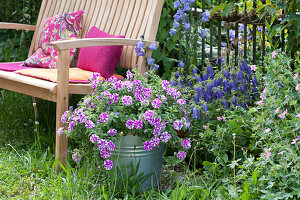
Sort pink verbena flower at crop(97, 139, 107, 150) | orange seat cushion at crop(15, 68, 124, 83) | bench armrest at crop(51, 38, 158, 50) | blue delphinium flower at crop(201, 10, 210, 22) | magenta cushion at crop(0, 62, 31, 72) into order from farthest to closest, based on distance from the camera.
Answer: magenta cushion at crop(0, 62, 31, 72), blue delphinium flower at crop(201, 10, 210, 22), orange seat cushion at crop(15, 68, 124, 83), bench armrest at crop(51, 38, 158, 50), pink verbena flower at crop(97, 139, 107, 150)

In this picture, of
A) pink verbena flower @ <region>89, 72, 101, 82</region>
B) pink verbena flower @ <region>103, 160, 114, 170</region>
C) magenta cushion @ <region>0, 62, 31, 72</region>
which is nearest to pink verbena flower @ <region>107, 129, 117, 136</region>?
pink verbena flower @ <region>103, 160, 114, 170</region>

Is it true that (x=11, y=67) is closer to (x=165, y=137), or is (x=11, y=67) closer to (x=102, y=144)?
(x=102, y=144)

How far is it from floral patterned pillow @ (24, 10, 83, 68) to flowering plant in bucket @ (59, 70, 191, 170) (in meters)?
1.01

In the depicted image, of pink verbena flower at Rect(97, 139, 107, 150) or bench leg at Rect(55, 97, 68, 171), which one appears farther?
bench leg at Rect(55, 97, 68, 171)

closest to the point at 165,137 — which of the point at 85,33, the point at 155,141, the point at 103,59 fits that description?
the point at 155,141

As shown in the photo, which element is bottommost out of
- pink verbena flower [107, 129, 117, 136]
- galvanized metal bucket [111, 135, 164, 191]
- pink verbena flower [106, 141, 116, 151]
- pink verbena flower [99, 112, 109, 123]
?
galvanized metal bucket [111, 135, 164, 191]

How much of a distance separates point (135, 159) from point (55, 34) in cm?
149

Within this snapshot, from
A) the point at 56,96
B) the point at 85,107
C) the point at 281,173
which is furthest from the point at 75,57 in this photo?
A: the point at 281,173

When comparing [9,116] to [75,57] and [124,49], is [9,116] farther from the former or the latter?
[124,49]

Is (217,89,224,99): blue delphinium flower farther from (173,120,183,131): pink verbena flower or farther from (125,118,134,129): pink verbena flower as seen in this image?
(125,118,134,129): pink verbena flower

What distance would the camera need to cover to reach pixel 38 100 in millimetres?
3371

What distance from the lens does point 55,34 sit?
3.18m

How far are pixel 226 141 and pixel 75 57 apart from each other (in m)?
1.48

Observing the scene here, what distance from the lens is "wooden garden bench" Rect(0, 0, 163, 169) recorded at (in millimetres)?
2332
